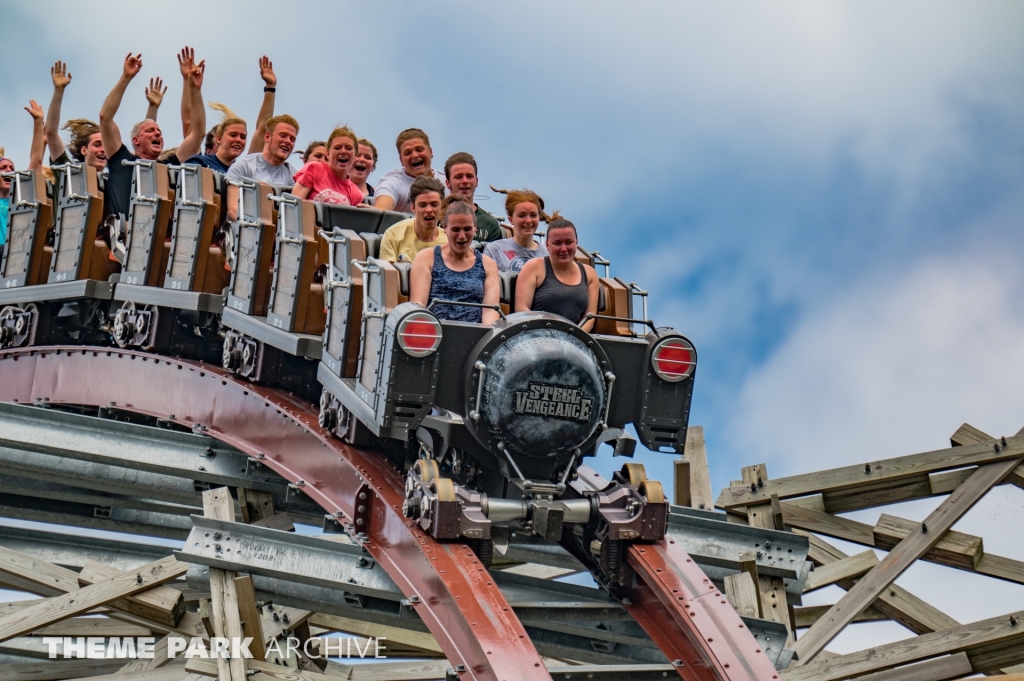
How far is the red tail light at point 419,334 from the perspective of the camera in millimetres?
4668

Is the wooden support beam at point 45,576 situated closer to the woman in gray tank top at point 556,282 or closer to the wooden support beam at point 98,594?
the wooden support beam at point 98,594

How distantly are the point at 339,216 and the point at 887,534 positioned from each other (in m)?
3.33

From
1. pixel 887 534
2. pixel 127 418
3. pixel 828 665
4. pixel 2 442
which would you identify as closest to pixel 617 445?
pixel 828 665

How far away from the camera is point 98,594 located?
17.9ft

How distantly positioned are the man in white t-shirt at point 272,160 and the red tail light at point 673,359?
9.12ft

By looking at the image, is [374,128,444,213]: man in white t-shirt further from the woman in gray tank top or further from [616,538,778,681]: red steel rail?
[616,538,778,681]: red steel rail

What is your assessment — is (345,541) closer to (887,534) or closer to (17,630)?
(17,630)

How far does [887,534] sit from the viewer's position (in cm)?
696

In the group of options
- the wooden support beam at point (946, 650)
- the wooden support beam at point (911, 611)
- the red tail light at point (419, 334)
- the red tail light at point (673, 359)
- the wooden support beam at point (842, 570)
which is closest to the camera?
the red tail light at point (419, 334)

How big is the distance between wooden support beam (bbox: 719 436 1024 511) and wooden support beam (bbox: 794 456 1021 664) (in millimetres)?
69

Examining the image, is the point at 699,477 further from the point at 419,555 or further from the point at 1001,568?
the point at 419,555

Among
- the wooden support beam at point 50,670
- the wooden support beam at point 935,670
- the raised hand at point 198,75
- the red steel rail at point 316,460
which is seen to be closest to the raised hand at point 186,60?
the raised hand at point 198,75

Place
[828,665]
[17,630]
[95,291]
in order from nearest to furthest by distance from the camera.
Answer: [17,630] → [828,665] → [95,291]

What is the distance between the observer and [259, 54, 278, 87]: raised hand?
813 centimetres
